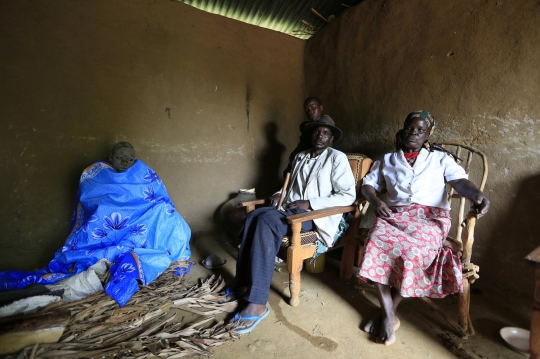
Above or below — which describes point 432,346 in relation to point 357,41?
below

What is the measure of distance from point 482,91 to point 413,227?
145 centimetres

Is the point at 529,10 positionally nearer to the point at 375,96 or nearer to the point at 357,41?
the point at 375,96

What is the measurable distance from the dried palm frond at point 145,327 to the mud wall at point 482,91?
2434 mm

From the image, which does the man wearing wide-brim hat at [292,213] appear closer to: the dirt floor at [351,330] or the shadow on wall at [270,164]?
the dirt floor at [351,330]

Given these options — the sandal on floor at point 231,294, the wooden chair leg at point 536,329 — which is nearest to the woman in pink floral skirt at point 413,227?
the wooden chair leg at point 536,329

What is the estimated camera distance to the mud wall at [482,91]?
2.24 m

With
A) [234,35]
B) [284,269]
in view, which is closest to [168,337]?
[284,269]

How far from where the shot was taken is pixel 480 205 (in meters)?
1.86

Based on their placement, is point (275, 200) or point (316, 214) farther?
point (275, 200)

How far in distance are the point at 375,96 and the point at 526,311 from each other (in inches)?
99.8

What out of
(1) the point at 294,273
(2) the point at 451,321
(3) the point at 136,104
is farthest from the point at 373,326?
(3) the point at 136,104

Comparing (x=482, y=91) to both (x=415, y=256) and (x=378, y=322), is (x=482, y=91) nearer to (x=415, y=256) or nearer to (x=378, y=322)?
(x=415, y=256)

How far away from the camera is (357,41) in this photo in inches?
144

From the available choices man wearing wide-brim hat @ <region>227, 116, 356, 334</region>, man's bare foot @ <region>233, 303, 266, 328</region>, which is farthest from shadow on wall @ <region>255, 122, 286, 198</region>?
man's bare foot @ <region>233, 303, 266, 328</region>
